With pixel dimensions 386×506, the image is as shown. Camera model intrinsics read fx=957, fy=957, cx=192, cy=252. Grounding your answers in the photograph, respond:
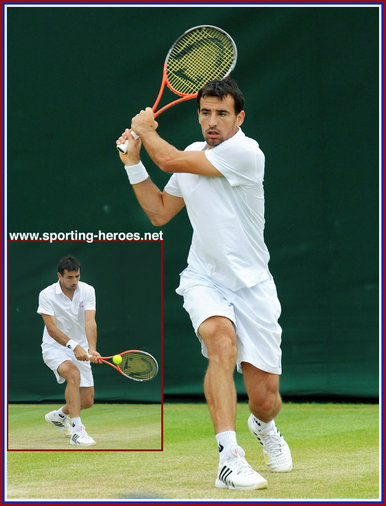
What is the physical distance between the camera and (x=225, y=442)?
327 centimetres

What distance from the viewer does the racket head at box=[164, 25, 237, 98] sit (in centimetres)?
409

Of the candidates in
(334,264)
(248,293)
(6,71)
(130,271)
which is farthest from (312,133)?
Answer: (248,293)

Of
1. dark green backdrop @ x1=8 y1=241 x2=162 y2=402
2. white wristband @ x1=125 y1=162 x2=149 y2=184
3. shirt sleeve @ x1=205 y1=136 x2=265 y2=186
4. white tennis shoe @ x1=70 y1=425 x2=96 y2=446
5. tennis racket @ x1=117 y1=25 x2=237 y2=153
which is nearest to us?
shirt sleeve @ x1=205 y1=136 x2=265 y2=186

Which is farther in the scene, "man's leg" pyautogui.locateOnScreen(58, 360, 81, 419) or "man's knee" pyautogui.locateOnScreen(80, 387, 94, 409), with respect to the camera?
"man's knee" pyautogui.locateOnScreen(80, 387, 94, 409)

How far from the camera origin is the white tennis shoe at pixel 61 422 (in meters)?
4.60

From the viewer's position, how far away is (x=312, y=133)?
5.57 metres

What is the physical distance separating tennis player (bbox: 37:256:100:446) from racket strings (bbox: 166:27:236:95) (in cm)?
118

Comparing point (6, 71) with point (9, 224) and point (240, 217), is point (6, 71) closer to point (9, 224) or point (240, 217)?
point (9, 224)

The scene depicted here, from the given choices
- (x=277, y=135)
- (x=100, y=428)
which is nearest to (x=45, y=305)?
(x=100, y=428)

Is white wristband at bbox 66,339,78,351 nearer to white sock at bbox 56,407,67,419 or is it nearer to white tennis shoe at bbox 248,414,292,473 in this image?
white sock at bbox 56,407,67,419

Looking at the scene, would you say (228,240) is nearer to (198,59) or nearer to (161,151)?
(161,151)

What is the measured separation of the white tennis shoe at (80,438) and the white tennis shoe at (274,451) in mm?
953

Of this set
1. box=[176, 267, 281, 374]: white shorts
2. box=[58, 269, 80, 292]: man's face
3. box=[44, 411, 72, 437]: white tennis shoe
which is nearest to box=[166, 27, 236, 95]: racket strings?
box=[176, 267, 281, 374]: white shorts

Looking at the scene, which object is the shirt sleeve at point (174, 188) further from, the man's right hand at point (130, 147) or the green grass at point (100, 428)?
the green grass at point (100, 428)
